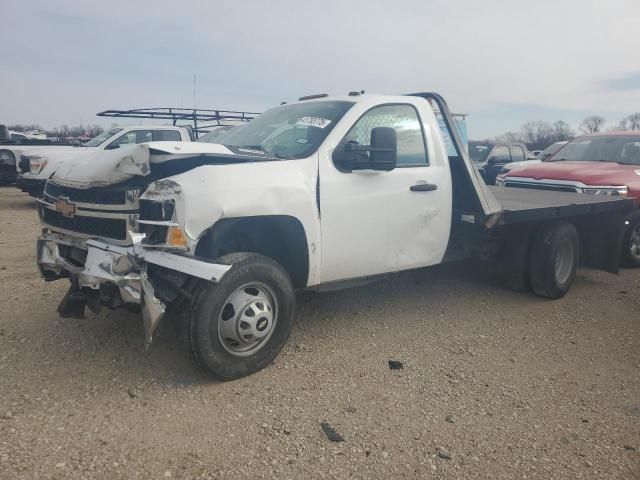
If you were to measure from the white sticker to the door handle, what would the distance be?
0.90m

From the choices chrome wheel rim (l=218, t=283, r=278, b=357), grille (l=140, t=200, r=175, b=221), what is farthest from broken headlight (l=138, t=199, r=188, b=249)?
chrome wheel rim (l=218, t=283, r=278, b=357)

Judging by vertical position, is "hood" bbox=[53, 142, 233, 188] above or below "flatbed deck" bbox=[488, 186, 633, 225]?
above

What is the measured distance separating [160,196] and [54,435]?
1445 mm

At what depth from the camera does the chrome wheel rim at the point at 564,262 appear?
586 centimetres

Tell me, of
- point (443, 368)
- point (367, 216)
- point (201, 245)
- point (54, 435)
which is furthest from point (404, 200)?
point (54, 435)

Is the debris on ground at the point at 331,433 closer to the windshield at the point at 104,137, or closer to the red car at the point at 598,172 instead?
the red car at the point at 598,172

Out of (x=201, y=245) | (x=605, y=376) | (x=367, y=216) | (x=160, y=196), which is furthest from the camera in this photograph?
(x=367, y=216)

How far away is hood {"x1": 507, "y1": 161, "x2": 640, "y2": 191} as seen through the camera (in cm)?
721

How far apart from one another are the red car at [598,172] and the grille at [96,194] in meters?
6.03

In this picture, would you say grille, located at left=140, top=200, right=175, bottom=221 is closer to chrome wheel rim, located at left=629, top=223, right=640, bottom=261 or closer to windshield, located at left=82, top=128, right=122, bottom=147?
chrome wheel rim, located at left=629, top=223, right=640, bottom=261

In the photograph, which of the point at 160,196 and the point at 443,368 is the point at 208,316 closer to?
the point at 160,196

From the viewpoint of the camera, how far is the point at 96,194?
3570 mm

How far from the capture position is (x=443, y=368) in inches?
153

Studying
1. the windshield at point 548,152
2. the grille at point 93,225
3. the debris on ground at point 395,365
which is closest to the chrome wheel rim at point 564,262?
the debris on ground at point 395,365
